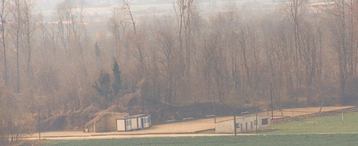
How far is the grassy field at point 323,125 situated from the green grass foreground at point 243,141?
5424mm

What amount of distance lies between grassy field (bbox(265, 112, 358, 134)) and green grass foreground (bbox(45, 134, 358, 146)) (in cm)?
542

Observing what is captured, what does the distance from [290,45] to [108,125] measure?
37.4 metres

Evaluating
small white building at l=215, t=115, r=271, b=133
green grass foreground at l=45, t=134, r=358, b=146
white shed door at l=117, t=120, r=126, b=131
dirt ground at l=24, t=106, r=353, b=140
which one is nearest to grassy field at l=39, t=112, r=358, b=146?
green grass foreground at l=45, t=134, r=358, b=146

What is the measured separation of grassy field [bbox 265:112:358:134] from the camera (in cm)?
3875

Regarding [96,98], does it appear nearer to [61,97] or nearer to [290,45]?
[61,97]

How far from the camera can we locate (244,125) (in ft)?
139

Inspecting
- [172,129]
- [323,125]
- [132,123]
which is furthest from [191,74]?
[323,125]

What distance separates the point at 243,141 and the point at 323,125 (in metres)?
13.5

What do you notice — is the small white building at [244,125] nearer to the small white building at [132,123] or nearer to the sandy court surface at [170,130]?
the sandy court surface at [170,130]

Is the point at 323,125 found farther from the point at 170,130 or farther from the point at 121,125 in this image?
the point at 121,125

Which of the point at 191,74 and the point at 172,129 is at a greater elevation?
the point at 191,74

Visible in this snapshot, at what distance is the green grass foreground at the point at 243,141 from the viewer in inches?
1192

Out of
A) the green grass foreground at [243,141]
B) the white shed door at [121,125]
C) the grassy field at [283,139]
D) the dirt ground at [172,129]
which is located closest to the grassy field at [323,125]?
the grassy field at [283,139]

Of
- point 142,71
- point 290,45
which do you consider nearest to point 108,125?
point 142,71
